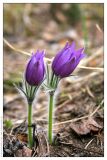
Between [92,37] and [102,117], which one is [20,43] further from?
[102,117]

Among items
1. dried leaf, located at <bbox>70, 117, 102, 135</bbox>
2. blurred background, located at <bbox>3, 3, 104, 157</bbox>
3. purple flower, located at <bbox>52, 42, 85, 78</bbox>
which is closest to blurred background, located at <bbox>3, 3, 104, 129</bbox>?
blurred background, located at <bbox>3, 3, 104, 157</bbox>

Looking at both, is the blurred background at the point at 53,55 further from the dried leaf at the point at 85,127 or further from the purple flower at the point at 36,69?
the purple flower at the point at 36,69

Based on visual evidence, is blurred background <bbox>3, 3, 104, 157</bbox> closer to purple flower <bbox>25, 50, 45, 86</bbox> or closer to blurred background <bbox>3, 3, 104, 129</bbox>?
blurred background <bbox>3, 3, 104, 129</bbox>

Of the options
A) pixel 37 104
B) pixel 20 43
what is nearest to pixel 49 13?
pixel 20 43

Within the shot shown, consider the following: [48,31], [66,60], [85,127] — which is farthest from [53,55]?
[66,60]

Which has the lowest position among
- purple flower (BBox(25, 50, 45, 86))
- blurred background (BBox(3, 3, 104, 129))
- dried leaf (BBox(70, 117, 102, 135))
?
dried leaf (BBox(70, 117, 102, 135))

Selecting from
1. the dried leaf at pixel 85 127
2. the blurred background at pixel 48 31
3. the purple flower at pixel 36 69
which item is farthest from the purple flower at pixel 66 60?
the blurred background at pixel 48 31

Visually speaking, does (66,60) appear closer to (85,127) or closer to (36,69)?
(36,69)
